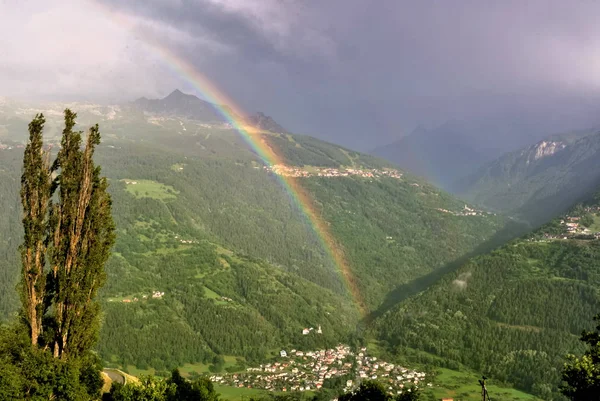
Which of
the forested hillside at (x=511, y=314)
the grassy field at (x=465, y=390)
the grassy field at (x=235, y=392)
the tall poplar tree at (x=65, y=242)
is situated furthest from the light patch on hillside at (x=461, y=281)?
the tall poplar tree at (x=65, y=242)

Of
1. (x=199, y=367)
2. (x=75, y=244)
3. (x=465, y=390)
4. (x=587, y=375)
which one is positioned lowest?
(x=199, y=367)

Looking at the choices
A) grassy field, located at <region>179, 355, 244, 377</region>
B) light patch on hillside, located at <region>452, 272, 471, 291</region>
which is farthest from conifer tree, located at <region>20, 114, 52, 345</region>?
light patch on hillside, located at <region>452, 272, 471, 291</region>

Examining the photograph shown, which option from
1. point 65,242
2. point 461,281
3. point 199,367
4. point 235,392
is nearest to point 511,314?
point 461,281

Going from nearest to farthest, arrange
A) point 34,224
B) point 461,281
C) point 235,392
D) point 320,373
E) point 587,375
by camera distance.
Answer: point 587,375, point 34,224, point 235,392, point 320,373, point 461,281

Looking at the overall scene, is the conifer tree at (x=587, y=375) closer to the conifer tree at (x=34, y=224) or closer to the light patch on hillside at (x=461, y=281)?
the conifer tree at (x=34, y=224)

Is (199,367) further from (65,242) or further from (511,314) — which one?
(65,242)

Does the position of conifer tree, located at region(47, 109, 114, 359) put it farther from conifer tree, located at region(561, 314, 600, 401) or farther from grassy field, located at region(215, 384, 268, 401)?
grassy field, located at region(215, 384, 268, 401)
